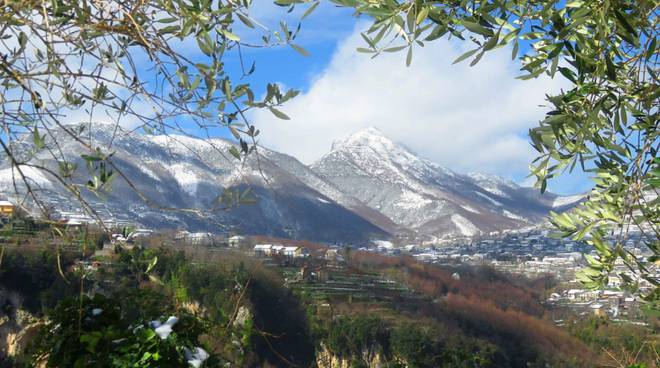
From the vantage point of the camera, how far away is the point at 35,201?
64.4 inches

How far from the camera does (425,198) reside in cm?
15912

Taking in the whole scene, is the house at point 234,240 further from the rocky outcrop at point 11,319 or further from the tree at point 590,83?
the rocky outcrop at point 11,319

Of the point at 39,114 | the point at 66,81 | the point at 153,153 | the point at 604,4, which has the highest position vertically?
the point at 153,153

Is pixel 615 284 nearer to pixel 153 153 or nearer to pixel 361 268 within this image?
pixel 361 268

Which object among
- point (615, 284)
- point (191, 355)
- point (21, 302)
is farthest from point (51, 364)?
point (21, 302)

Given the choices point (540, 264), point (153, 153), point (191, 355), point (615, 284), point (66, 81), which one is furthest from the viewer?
point (153, 153)

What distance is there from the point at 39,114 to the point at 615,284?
1867 millimetres

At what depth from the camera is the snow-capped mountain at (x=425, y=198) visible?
136m

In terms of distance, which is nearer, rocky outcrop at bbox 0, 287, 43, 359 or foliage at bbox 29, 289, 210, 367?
foliage at bbox 29, 289, 210, 367

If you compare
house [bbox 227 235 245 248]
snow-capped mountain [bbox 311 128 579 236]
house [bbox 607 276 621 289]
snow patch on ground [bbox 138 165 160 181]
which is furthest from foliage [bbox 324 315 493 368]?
snow-capped mountain [bbox 311 128 579 236]

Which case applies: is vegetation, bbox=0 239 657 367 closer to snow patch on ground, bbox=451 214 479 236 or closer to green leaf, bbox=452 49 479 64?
green leaf, bbox=452 49 479 64

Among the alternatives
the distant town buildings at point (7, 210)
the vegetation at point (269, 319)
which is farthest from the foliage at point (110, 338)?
the distant town buildings at point (7, 210)

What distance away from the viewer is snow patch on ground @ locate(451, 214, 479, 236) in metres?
127

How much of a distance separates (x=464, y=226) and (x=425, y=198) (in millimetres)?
29974
